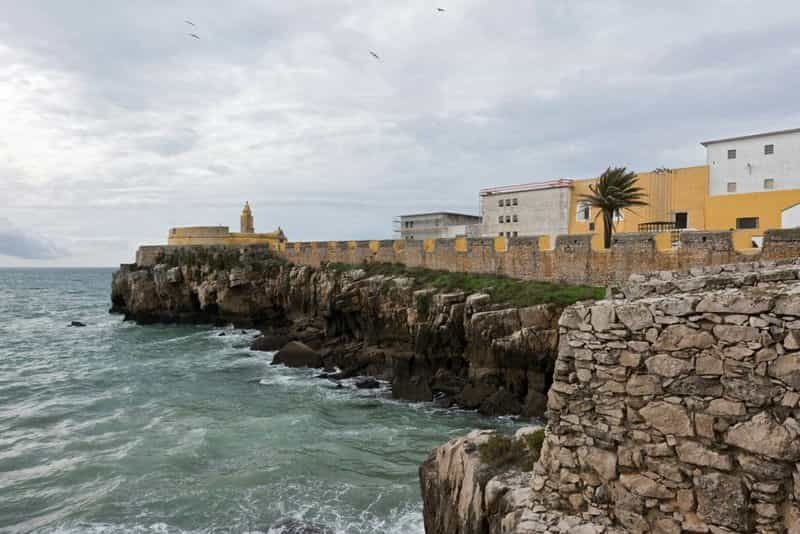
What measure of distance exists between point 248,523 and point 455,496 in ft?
17.6

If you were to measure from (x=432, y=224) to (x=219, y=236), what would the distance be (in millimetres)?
19456

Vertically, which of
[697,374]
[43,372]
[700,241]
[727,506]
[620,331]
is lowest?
[43,372]

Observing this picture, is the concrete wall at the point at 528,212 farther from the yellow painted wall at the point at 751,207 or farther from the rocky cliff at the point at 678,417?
the rocky cliff at the point at 678,417

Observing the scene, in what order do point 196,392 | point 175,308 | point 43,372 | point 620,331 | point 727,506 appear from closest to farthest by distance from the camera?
point 727,506, point 620,331, point 196,392, point 43,372, point 175,308

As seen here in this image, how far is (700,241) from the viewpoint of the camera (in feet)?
52.2

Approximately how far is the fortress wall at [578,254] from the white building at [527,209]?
868 cm

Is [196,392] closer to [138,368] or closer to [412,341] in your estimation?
[138,368]

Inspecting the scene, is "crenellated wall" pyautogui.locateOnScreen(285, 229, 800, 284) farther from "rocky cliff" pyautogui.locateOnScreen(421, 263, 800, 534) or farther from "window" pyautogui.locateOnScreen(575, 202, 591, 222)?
"rocky cliff" pyautogui.locateOnScreen(421, 263, 800, 534)

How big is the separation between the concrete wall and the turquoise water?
1918cm

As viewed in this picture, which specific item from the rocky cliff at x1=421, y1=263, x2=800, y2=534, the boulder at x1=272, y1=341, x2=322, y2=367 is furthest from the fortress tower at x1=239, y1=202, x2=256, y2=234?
the rocky cliff at x1=421, y1=263, x2=800, y2=534

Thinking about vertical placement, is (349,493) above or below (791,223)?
below

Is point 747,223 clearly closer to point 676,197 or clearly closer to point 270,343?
point 676,197

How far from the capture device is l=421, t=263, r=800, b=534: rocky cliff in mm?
3982

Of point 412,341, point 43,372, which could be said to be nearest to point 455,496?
point 412,341
